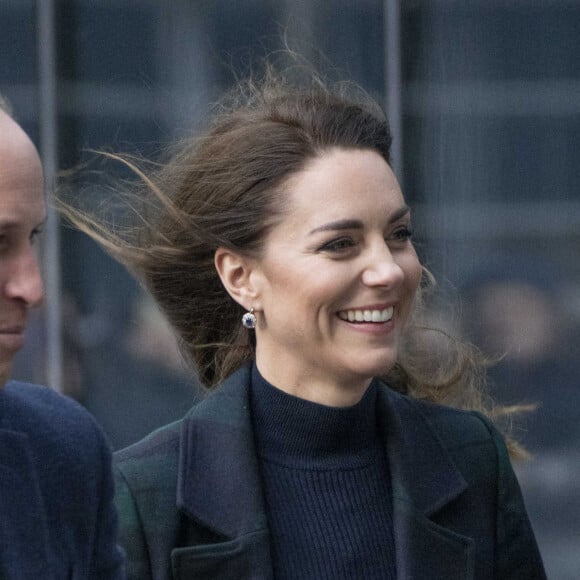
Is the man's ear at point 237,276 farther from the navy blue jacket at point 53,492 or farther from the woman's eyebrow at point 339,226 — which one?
the navy blue jacket at point 53,492

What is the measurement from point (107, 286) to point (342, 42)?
1.26 m

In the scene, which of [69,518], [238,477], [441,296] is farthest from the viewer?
[441,296]

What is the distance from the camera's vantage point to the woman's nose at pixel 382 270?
276cm

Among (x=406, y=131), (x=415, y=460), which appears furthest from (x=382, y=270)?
(x=406, y=131)

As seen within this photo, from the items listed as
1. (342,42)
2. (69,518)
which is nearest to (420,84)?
(342,42)

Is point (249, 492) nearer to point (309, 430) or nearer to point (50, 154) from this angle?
point (309, 430)

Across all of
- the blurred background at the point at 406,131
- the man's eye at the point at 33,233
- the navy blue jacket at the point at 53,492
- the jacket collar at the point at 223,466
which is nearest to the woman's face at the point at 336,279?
the jacket collar at the point at 223,466

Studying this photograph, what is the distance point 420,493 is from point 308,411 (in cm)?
29

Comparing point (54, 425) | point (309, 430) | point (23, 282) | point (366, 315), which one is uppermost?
point (23, 282)

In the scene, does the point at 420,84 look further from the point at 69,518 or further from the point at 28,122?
the point at 69,518

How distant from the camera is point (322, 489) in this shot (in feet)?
9.51

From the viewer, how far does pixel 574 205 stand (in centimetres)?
538

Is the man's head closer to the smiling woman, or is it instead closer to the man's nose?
the man's nose

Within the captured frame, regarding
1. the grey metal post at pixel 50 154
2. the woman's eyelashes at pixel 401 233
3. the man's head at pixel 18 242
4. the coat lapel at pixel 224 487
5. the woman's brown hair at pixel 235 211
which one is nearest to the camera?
the man's head at pixel 18 242
